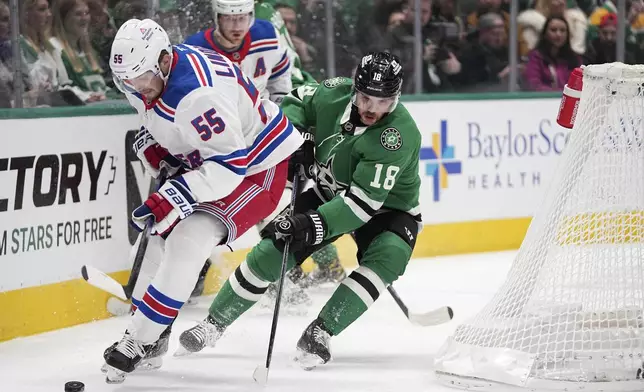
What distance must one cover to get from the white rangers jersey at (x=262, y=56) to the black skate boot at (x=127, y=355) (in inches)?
68.7

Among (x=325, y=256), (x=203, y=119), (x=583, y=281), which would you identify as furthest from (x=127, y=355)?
(x=325, y=256)

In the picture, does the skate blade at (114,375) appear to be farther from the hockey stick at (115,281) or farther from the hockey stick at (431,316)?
the hockey stick at (431,316)

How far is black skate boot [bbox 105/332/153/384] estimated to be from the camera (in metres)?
3.23

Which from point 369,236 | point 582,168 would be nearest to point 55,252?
point 369,236

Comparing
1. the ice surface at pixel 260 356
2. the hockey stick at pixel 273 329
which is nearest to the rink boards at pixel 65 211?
the ice surface at pixel 260 356

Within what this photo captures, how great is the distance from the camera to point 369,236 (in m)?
3.84

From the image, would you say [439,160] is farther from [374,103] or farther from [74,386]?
[74,386]

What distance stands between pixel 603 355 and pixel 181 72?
148 cm

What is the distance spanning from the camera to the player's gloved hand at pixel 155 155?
11.7 ft

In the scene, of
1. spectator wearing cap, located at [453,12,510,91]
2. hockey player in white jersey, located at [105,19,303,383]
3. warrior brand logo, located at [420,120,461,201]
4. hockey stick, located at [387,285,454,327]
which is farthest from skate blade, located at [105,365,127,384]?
spectator wearing cap, located at [453,12,510,91]

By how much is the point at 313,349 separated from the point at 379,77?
88 cm

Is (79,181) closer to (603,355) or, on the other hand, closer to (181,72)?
(181,72)

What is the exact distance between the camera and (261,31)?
4.85m

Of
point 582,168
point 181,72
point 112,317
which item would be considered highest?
point 181,72
